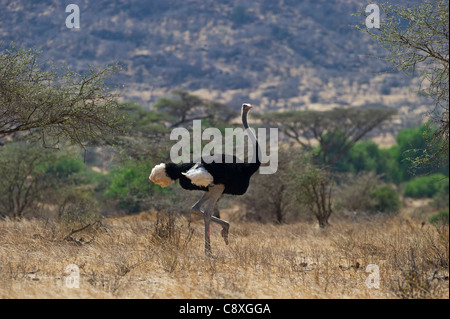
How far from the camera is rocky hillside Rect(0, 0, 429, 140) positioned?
6084cm

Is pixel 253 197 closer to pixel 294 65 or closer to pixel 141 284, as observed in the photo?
pixel 141 284

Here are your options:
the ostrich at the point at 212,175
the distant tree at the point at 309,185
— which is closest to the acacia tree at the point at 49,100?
the ostrich at the point at 212,175

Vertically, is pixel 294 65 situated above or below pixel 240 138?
above

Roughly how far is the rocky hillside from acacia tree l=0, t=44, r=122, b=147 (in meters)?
49.1

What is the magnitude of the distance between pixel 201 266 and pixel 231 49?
65226mm

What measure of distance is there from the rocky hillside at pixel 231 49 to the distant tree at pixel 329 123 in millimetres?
22665

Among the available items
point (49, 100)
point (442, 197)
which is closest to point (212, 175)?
point (49, 100)

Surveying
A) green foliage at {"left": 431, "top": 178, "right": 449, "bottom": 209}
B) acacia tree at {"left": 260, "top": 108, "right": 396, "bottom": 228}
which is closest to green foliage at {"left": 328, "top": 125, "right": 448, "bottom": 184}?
acacia tree at {"left": 260, "top": 108, "right": 396, "bottom": 228}

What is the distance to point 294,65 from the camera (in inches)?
2800

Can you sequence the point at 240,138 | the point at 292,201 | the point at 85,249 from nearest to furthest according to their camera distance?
the point at 85,249, the point at 240,138, the point at 292,201

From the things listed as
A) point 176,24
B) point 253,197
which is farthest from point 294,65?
point 253,197

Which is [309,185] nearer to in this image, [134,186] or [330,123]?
[134,186]
